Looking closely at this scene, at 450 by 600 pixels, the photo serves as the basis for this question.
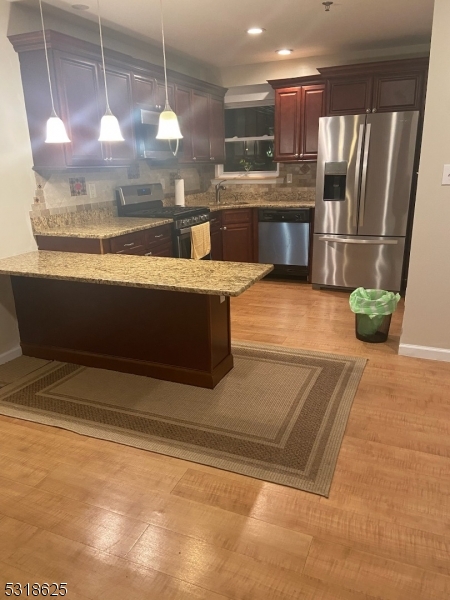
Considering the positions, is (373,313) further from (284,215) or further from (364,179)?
(284,215)

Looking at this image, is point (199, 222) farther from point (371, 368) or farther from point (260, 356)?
point (371, 368)

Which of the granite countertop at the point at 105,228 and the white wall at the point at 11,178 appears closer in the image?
the white wall at the point at 11,178

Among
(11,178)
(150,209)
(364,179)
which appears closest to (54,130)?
(11,178)

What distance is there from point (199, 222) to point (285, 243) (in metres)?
1.17

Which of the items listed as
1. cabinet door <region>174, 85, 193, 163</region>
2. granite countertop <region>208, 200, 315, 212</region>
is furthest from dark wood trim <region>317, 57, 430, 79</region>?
cabinet door <region>174, 85, 193, 163</region>

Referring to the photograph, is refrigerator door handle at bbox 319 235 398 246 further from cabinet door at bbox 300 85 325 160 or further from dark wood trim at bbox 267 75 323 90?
dark wood trim at bbox 267 75 323 90

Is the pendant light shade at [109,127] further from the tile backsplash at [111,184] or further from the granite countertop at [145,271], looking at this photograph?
the tile backsplash at [111,184]

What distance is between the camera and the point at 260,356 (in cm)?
326

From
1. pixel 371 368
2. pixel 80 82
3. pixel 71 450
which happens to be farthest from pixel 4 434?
pixel 80 82

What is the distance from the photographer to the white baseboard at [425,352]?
10.3 ft

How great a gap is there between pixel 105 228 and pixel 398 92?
3.14m

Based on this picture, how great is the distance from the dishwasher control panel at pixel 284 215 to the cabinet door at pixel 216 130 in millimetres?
937

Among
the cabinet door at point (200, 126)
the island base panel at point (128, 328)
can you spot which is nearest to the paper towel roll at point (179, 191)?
the cabinet door at point (200, 126)

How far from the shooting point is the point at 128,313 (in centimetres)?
292
